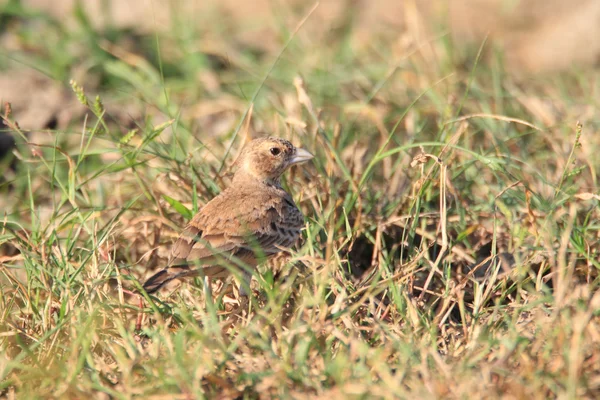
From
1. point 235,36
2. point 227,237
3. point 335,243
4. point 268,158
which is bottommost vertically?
point 335,243

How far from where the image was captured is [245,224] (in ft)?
14.6

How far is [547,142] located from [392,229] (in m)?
1.44

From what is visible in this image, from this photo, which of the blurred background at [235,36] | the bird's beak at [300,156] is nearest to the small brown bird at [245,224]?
the bird's beak at [300,156]

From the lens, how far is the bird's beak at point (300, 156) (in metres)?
4.84

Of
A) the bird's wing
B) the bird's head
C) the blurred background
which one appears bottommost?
the bird's wing

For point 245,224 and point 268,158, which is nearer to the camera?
point 245,224

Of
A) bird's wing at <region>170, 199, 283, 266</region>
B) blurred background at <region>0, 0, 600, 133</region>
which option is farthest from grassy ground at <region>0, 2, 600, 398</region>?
bird's wing at <region>170, 199, 283, 266</region>

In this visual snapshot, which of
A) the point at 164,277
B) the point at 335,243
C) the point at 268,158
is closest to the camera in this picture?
the point at 164,277

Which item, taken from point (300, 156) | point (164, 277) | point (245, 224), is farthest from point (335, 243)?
point (164, 277)

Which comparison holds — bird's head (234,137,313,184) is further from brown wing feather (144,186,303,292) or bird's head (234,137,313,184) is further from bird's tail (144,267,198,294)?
bird's tail (144,267,198,294)

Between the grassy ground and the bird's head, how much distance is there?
16 centimetres

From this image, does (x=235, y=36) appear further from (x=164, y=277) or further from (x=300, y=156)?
(x=164, y=277)

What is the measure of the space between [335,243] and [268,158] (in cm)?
69

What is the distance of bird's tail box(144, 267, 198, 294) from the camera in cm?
395
